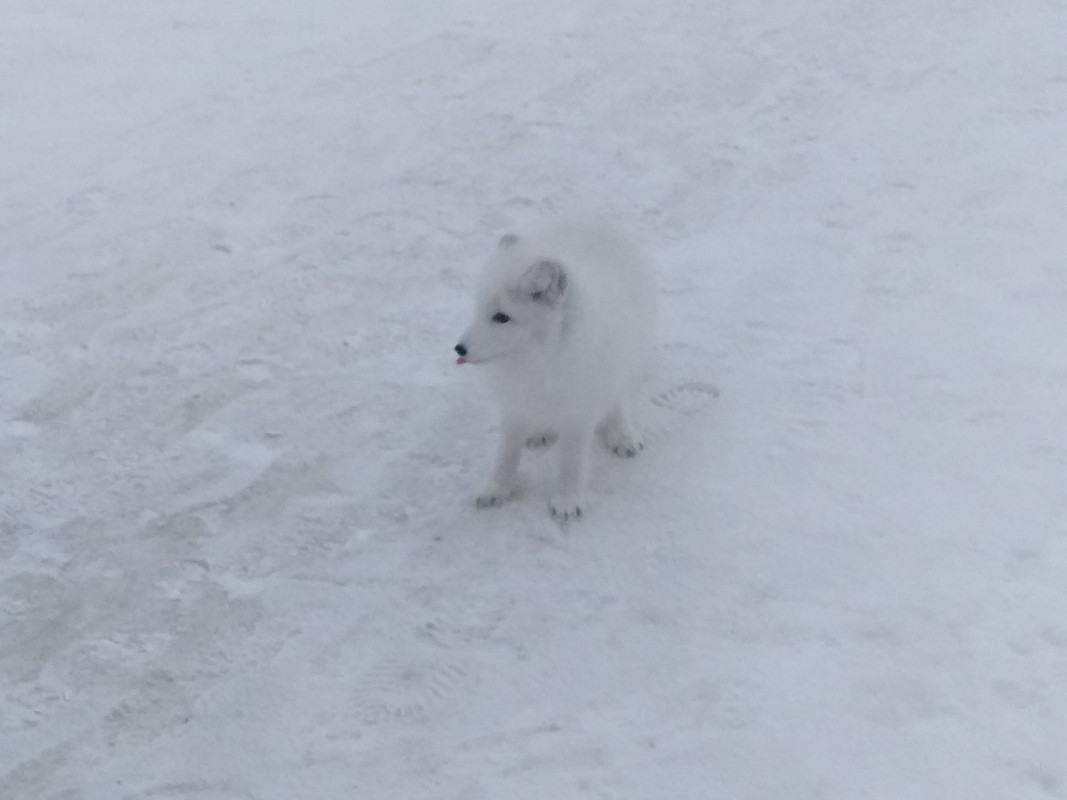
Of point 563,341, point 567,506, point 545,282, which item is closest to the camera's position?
point 545,282

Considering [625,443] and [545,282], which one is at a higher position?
[545,282]

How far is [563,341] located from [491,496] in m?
0.62

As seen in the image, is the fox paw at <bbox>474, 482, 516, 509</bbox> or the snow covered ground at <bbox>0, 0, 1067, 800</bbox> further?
the fox paw at <bbox>474, 482, 516, 509</bbox>

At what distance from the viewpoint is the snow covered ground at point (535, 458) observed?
2.96 m

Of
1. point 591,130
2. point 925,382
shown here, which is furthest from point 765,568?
point 591,130

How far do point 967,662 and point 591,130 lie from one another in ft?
12.4

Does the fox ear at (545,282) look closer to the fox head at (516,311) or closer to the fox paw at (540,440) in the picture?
the fox head at (516,311)

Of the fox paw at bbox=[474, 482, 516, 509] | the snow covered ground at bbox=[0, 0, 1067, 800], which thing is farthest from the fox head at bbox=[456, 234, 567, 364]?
the snow covered ground at bbox=[0, 0, 1067, 800]

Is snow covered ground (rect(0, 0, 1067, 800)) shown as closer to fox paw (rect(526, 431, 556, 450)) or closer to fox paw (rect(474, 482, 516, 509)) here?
fox paw (rect(474, 482, 516, 509))

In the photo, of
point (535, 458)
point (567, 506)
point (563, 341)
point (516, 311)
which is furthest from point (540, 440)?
point (516, 311)

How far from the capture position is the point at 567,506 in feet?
12.0

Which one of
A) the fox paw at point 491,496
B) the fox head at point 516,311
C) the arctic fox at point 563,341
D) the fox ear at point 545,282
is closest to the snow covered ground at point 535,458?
the fox paw at point 491,496

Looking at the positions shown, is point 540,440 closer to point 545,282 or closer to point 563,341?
point 563,341

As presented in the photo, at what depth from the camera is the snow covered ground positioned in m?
2.96
